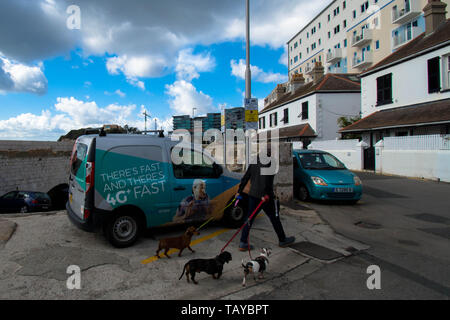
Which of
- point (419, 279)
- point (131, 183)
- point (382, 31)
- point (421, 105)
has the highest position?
point (382, 31)

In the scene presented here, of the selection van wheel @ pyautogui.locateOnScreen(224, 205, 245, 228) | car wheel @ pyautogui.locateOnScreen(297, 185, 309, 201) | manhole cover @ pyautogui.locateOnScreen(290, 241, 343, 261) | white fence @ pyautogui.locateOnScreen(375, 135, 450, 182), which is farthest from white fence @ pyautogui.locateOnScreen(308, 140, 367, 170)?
manhole cover @ pyautogui.locateOnScreen(290, 241, 343, 261)

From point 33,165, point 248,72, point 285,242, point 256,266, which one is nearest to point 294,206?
point 285,242

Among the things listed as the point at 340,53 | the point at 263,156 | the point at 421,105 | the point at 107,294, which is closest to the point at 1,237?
the point at 107,294

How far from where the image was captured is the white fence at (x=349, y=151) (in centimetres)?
1992

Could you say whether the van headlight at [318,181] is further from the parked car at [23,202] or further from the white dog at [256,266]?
the parked car at [23,202]

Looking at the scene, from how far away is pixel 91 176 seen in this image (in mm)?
4246

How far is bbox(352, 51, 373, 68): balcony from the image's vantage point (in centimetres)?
3712

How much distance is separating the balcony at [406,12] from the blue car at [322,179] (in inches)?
1233

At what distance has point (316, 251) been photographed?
4.75 m

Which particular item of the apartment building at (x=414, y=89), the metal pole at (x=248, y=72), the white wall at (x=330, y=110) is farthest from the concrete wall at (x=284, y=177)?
the white wall at (x=330, y=110)

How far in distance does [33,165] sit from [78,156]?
1268 cm
